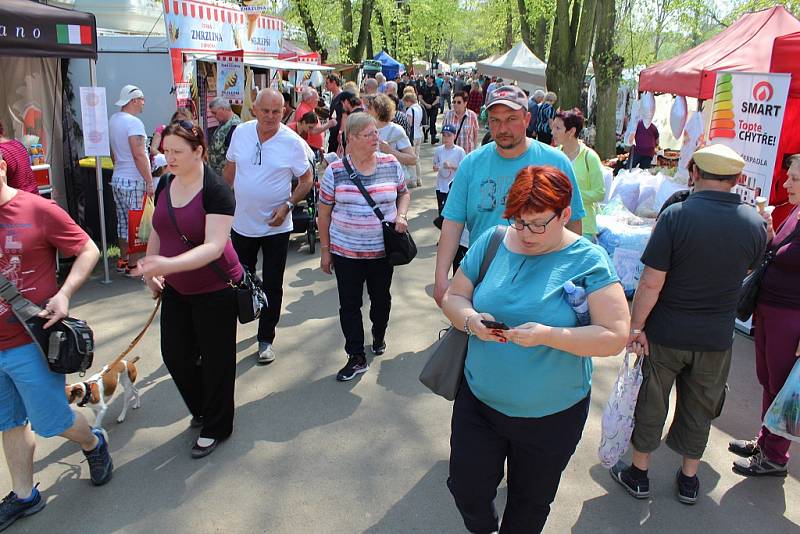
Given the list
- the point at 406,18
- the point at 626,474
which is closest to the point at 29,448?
the point at 626,474

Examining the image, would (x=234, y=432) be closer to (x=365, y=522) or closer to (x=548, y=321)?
(x=365, y=522)

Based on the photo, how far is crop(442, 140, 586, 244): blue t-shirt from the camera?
331cm

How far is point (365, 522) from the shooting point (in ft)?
10.5

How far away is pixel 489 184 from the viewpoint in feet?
11.0

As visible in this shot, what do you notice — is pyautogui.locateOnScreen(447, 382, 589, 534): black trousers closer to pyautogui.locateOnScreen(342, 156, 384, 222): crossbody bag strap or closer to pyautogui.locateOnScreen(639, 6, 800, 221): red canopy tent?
pyautogui.locateOnScreen(342, 156, 384, 222): crossbody bag strap

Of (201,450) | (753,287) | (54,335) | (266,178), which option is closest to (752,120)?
(753,287)

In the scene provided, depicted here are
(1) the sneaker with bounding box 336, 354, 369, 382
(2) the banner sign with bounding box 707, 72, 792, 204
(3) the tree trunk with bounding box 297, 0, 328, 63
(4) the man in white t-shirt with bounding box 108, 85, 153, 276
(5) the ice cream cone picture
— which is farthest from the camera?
(3) the tree trunk with bounding box 297, 0, 328, 63

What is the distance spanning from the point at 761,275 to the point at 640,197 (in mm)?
4595

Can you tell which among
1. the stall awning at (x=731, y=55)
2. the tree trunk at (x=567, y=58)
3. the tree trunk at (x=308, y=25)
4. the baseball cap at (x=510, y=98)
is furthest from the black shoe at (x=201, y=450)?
the tree trunk at (x=308, y=25)

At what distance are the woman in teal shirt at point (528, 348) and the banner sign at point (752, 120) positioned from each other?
12.7 feet

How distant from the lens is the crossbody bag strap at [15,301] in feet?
9.23

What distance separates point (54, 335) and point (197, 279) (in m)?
0.77

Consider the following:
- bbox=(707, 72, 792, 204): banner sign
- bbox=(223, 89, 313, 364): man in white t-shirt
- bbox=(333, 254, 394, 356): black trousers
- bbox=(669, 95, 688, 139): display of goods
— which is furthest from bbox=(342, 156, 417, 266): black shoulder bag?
bbox=(669, 95, 688, 139): display of goods

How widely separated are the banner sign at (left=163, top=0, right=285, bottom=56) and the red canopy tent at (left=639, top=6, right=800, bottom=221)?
25.1 feet
